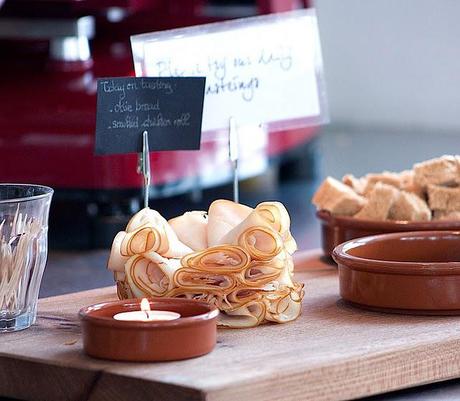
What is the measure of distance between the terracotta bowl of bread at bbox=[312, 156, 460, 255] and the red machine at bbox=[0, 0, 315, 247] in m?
0.42

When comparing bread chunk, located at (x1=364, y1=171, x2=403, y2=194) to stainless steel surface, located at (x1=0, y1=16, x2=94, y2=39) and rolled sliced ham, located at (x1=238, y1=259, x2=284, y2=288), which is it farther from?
stainless steel surface, located at (x1=0, y1=16, x2=94, y2=39)

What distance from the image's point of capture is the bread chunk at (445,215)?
1350 mm

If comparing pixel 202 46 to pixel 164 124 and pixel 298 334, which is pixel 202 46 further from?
pixel 298 334

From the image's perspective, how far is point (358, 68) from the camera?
13.0ft

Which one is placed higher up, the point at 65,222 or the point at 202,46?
the point at 202,46

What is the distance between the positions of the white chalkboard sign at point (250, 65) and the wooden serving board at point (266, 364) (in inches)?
12.5

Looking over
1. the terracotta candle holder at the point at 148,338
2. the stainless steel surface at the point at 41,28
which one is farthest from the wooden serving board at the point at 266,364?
the stainless steel surface at the point at 41,28

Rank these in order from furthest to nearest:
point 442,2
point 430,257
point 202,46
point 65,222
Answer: point 442,2 < point 65,222 < point 202,46 < point 430,257

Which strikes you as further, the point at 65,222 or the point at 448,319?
the point at 65,222

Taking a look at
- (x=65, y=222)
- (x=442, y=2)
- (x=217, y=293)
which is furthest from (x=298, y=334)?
(x=442, y=2)

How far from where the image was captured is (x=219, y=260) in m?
1.08

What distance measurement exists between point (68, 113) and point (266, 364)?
980 mm

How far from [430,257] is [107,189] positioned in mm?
725

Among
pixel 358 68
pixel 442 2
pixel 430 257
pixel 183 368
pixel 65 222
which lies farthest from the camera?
pixel 358 68
